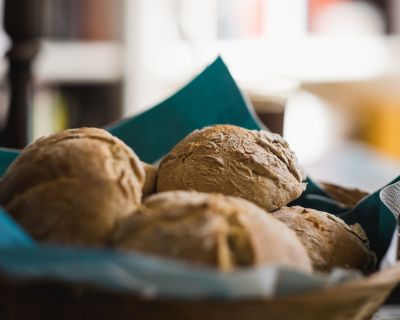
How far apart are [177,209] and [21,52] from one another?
2.73 feet

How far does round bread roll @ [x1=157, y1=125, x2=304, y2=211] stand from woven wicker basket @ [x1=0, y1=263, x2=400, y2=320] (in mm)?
226

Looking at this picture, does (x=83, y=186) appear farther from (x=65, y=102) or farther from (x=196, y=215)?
(x=65, y=102)

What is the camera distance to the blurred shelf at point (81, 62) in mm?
2621

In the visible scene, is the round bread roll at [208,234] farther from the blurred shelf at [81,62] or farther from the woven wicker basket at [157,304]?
the blurred shelf at [81,62]

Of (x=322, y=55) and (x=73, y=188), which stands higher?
(x=73, y=188)

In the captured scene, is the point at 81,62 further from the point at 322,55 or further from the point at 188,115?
the point at 188,115

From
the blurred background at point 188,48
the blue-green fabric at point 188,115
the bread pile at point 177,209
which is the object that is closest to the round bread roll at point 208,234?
the bread pile at point 177,209

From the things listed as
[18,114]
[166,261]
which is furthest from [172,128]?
[166,261]

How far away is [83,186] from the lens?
0.58 metres

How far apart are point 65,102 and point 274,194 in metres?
2.03

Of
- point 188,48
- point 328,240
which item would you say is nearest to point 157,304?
point 328,240

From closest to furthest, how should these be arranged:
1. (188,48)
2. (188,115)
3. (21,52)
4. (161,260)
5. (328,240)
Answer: (161,260), (328,240), (188,115), (21,52), (188,48)

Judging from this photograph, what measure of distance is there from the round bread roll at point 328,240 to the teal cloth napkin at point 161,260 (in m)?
0.02

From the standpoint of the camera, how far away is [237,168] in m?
0.76
